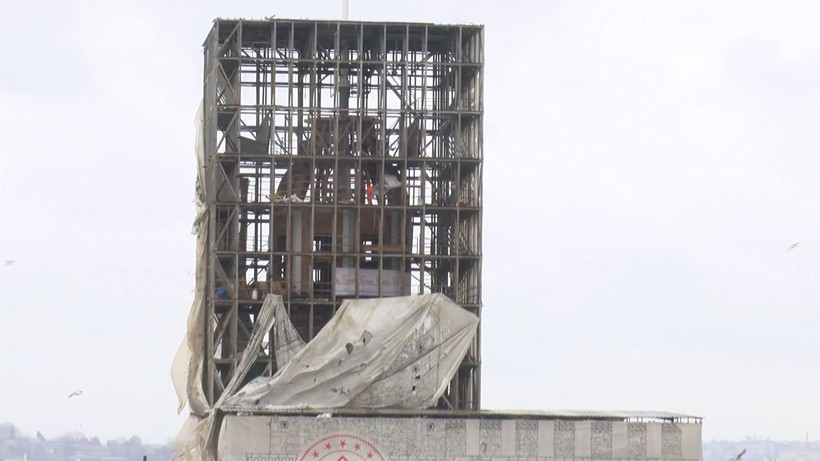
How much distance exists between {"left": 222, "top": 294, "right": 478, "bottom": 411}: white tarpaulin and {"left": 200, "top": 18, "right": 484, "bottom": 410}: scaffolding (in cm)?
241

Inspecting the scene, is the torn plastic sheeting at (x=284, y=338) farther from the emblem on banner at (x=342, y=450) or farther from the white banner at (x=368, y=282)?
the emblem on banner at (x=342, y=450)

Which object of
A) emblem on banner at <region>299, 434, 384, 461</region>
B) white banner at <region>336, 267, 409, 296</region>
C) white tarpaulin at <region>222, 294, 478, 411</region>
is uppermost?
white banner at <region>336, 267, 409, 296</region>

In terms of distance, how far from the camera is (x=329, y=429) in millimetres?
112188

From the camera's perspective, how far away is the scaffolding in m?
119

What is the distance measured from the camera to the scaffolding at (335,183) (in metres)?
119

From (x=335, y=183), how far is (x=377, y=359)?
10.3m

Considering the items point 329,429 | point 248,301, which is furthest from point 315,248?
point 329,429

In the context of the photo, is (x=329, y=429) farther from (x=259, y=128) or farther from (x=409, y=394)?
(x=259, y=128)

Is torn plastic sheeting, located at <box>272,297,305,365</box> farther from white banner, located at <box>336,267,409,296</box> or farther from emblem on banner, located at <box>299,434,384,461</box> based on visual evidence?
emblem on banner, located at <box>299,434,384,461</box>

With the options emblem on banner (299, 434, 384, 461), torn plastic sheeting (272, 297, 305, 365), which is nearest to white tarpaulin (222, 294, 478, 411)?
torn plastic sheeting (272, 297, 305, 365)

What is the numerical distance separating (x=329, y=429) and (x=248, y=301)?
9.77m

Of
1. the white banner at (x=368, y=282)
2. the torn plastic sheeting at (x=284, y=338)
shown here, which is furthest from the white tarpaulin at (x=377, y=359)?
the white banner at (x=368, y=282)

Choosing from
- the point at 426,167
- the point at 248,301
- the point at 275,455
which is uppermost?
the point at 426,167

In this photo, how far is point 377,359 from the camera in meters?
115
